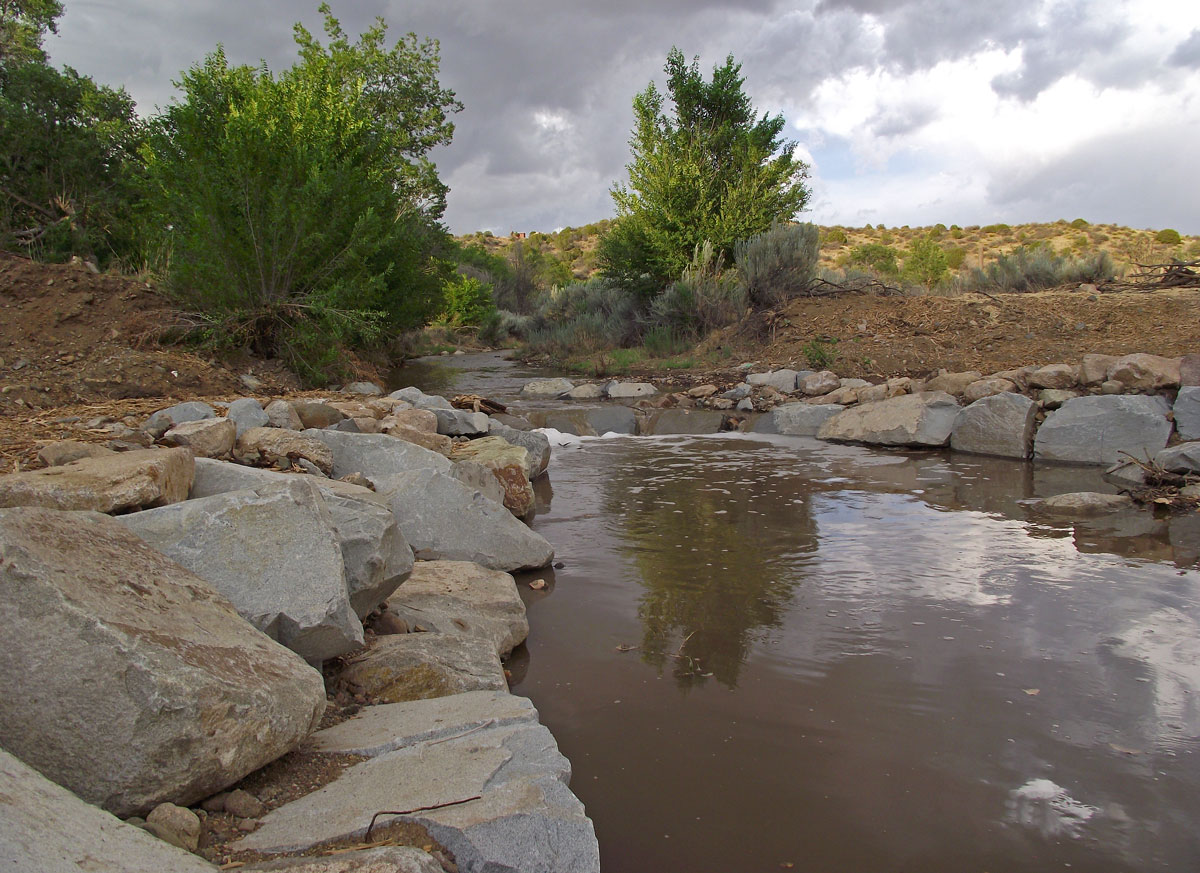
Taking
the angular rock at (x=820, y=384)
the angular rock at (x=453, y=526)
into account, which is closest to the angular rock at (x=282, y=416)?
the angular rock at (x=453, y=526)

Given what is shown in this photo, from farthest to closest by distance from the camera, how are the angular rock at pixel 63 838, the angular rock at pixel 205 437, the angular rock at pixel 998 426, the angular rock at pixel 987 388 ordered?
the angular rock at pixel 987 388
the angular rock at pixel 998 426
the angular rock at pixel 205 437
the angular rock at pixel 63 838

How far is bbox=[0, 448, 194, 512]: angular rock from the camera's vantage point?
10.1 ft

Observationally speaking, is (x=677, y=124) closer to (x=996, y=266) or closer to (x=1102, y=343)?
(x=996, y=266)

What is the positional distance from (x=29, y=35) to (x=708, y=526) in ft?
84.6

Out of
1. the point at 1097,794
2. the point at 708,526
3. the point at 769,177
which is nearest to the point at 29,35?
the point at 769,177

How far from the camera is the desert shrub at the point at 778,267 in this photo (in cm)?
1664

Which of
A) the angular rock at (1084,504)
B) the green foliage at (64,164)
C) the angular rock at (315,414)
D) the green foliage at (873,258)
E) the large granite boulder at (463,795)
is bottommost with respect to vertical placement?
the angular rock at (1084,504)

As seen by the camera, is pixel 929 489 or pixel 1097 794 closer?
pixel 1097 794

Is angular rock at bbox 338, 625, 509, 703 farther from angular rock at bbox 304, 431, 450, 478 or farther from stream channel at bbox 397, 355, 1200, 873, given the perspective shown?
angular rock at bbox 304, 431, 450, 478

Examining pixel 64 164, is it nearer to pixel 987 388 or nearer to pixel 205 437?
pixel 205 437

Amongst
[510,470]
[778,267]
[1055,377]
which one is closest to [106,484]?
[510,470]

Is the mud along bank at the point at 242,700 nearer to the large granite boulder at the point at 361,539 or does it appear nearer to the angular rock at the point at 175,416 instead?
the large granite boulder at the point at 361,539

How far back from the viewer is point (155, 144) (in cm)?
1047

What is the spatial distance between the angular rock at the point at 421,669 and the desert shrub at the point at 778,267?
1419 cm
